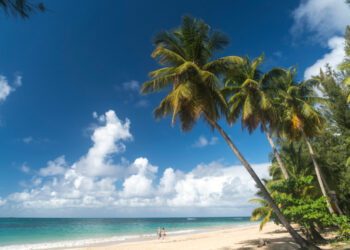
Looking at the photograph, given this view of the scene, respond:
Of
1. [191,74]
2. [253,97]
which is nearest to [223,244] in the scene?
[253,97]

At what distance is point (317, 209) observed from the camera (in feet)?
33.6

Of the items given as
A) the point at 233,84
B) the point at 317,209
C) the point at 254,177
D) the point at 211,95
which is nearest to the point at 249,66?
the point at 233,84

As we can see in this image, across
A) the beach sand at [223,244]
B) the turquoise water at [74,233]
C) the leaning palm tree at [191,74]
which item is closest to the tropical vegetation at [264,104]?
the leaning palm tree at [191,74]

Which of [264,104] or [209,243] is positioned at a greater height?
[264,104]

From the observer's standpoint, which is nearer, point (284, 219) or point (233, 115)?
point (284, 219)

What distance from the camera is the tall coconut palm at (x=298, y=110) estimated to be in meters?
15.2

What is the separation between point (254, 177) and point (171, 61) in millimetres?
6330

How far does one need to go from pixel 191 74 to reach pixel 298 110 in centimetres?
769

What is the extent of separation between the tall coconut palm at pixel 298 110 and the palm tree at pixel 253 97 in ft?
3.67

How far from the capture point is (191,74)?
470 inches

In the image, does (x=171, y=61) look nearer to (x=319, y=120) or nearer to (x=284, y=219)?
(x=284, y=219)

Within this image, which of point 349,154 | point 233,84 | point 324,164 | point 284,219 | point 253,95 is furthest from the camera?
point 324,164

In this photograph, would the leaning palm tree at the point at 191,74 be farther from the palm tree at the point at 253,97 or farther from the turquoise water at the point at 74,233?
the turquoise water at the point at 74,233

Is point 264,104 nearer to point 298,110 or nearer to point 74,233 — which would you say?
point 298,110
